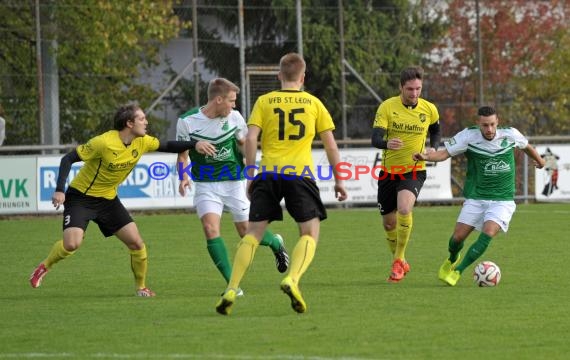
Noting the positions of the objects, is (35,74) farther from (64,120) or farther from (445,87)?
(445,87)

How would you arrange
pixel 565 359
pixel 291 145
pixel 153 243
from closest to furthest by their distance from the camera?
pixel 565 359 → pixel 291 145 → pixel 153 243

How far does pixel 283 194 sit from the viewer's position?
891 centimetres

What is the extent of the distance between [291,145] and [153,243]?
773 cm

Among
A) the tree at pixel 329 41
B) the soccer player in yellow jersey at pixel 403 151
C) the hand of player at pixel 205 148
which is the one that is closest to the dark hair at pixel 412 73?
the soccer player in yellow jersey at pixel 403 151

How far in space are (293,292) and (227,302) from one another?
52cm

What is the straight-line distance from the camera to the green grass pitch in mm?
7523

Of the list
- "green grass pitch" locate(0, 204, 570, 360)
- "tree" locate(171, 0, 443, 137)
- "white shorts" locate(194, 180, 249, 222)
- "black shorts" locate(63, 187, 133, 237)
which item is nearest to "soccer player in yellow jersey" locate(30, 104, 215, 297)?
"black shorts" locate(63, 187, 133, 237)

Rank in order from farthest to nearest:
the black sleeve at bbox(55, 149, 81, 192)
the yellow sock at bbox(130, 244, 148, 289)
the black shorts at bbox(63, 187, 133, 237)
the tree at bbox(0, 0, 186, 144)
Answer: the tree at bbox(0, 0, 186, 144) < the yellow sock at bbox(130, 244, 148, 289) < the black shorts at bbox(63, 187, 133, 237) < the black sleeve at bbox(55, 149, 81, 192)

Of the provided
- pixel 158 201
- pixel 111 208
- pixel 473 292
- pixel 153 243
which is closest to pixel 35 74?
pixel 158 201

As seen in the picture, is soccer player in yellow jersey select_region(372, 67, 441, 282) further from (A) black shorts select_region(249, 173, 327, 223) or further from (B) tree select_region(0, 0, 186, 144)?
(B) tree select_region(0, 0, 186, 144)

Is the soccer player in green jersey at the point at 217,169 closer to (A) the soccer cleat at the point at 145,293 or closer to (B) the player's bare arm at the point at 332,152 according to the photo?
(A) the soccer cleat at the point at 145,293

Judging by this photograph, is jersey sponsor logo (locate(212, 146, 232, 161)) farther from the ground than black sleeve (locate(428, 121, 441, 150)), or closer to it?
closer to it

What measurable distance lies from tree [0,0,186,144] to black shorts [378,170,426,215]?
11.3 metres

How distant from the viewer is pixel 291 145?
29.2ft
